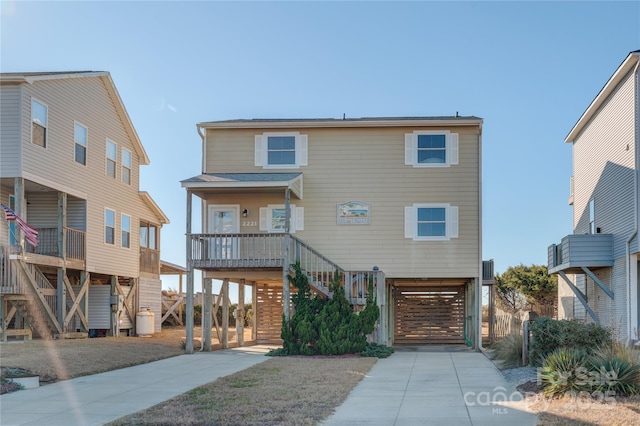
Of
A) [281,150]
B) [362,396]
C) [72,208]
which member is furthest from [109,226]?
[362,396]

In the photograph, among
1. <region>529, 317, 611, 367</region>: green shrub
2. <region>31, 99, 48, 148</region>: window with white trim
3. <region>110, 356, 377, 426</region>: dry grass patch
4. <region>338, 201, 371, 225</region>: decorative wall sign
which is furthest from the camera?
<region>338, 201, 371, 225</region>: decorative wall sign

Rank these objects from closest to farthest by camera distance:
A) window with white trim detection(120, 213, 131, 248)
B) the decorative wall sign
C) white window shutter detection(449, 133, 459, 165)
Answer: white window shutter detection(449, 133, 459, 165), the decorative wall sign, window with white trim detection(120, 213, 131, 248)

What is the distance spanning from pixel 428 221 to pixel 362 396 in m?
10.9

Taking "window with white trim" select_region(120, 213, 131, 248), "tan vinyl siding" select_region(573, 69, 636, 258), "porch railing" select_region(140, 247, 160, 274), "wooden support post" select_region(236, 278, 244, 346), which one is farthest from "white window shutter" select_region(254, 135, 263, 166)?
"tan vinyl siding" select_region(573, 69, 636, 258)

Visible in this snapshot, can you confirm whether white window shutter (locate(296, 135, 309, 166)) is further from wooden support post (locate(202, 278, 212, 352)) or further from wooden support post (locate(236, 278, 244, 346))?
wooden support post (locate(236, 278, 244, 346))

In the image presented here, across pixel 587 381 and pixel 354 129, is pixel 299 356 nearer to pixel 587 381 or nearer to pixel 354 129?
pixel 354 129

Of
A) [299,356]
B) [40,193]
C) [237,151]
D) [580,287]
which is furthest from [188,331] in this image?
[580,287]

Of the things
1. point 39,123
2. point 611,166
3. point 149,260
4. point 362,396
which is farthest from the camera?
point 149,260

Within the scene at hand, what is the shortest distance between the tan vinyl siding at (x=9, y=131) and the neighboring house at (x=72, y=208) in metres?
0.03

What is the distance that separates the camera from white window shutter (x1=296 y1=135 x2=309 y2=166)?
21.8 m

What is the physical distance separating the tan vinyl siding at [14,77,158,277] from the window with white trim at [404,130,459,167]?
34.8 ft

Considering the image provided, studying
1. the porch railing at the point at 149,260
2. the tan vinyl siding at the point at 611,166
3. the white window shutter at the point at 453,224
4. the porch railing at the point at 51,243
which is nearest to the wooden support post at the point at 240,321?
the porch railing at the point at 51,243

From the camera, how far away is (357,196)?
71.3 feet

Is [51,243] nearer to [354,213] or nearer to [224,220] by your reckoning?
[224,220]
